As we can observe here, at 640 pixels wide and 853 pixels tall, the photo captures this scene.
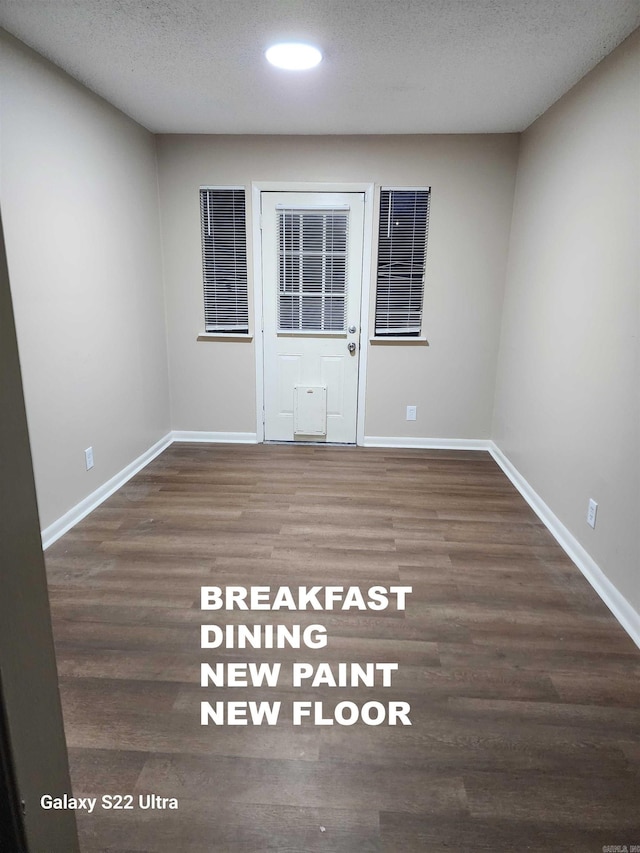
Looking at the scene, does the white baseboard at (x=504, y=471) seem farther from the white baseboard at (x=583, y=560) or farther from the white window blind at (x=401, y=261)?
the white window blind at (x=401, y=261)

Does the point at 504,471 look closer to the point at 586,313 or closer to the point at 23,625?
the point at 586,313

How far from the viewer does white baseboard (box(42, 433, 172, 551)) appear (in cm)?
273

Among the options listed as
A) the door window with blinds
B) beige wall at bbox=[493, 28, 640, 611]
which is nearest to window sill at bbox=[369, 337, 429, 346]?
the door window with blinds

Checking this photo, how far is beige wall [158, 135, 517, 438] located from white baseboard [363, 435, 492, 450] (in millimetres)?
52

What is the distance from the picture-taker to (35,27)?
221cm

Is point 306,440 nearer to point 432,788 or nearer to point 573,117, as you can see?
point 573,117

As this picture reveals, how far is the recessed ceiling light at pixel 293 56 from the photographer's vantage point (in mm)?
2350

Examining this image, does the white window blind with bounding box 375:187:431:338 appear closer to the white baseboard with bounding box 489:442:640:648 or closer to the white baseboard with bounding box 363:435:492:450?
the white baseboard with bounding box 363:435:492:450

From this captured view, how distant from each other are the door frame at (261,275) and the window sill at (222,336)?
10 cm

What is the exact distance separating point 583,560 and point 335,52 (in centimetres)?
275

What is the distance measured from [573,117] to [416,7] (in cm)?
130

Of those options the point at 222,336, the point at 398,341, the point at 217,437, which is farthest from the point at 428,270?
the point at 217,437

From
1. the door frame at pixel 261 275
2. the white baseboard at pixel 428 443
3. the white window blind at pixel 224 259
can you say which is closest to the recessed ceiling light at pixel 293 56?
the door frame at pixel 261 275

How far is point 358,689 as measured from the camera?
174cm
